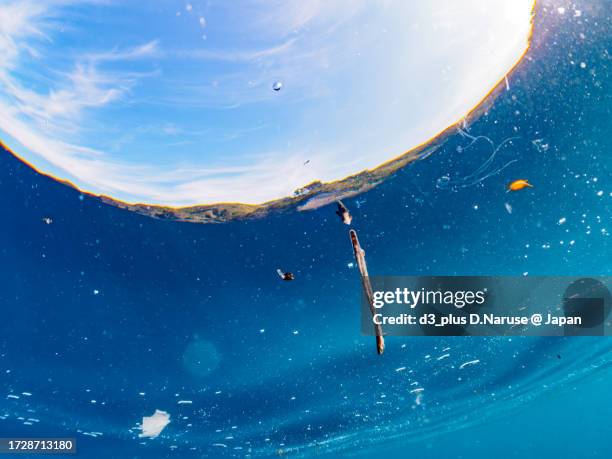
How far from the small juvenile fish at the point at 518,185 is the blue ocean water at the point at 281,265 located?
7.9 inches

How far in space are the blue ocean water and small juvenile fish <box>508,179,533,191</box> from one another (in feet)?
0.66

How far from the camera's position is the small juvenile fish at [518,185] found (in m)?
8.83

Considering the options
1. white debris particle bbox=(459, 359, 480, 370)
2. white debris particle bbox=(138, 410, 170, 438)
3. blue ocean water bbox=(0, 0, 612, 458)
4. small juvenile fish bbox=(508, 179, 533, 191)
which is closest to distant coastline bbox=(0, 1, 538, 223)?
blue ocean water bbox=(0, 0, 612, 458)

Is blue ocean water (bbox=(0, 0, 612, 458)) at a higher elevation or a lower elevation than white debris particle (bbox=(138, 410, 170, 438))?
higher

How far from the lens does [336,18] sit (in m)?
5.76

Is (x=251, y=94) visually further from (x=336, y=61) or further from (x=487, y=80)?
(x=487, y=80)

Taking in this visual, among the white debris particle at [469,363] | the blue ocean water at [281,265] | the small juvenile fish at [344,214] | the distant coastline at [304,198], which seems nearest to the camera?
the distant coastline at [304,198]

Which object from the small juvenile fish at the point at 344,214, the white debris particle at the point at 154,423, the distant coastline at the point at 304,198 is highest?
the distant coastline at the point at 304,198

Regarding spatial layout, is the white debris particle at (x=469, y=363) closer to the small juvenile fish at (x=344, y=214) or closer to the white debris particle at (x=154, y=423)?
the white debris particle at (x=154, y=423)

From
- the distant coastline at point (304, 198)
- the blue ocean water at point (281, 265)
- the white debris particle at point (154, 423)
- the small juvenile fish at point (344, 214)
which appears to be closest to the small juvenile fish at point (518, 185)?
the blue ocean water at point (281, 265)

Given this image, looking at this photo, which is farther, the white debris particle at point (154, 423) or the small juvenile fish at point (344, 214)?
the white debris particle at point (154, 423)

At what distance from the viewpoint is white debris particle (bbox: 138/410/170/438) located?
18078mm

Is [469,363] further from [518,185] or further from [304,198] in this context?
[304,198]

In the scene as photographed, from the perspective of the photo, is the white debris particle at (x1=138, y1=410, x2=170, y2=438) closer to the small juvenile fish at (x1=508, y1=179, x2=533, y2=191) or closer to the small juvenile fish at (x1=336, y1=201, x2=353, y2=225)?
the small juvenile fish at (x1=336, y1=201, x2=353, y2=225)
